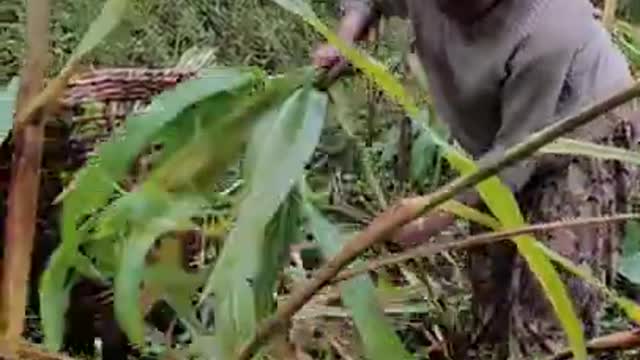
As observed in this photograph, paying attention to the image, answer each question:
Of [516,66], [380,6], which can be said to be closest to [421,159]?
[380,6]

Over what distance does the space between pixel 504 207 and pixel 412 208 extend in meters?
0.09

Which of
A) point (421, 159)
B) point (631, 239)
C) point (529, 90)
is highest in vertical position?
point (529, 90)

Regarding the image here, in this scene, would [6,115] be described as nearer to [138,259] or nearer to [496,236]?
[138,259]

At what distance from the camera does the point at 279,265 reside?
2.24ft

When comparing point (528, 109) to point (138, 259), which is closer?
point (138, 259)

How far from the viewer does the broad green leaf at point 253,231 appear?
2.13ft

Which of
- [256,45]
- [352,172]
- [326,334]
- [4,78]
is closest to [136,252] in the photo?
[326,334]

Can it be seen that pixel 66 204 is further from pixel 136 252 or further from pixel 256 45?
pixel 256 45

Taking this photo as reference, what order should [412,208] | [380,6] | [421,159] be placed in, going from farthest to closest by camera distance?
[421,159]
[380,6]
[412,208]

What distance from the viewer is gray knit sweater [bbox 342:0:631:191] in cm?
163

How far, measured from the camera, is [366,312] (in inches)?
26.8

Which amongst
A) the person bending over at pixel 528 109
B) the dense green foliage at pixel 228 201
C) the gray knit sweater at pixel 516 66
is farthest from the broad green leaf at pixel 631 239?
the dense green foliage at pixel 228 201

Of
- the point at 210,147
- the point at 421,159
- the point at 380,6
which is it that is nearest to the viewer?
the point at 210,147

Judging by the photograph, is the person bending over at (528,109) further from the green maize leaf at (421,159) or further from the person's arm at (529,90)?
the green maize leaf at (421,159)
